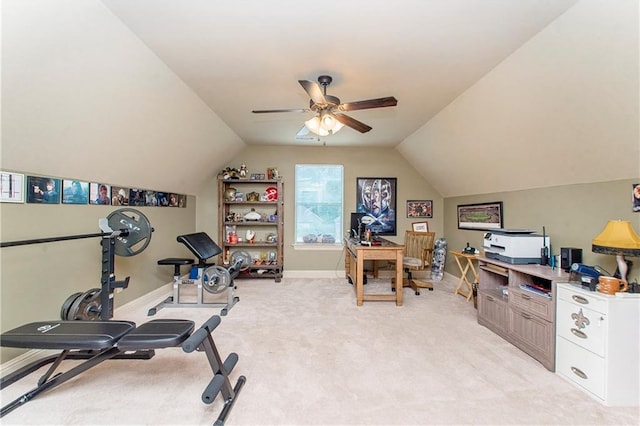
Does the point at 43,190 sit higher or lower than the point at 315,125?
lower

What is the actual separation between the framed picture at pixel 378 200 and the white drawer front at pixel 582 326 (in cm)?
345

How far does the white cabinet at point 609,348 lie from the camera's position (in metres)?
1.85

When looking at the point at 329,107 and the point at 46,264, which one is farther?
the point at 329,107

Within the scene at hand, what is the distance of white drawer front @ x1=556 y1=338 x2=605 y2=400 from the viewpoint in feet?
6.19

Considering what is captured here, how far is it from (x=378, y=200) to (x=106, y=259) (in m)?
4.38

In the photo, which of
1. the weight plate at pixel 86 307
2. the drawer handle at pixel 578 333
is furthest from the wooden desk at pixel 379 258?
the weight plate at pixel 86 307

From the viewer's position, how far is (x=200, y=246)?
403cm

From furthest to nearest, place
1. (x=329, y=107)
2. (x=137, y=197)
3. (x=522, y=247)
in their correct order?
(x=137, y=197) → (x=522, y=247) → (x=329, y=107)

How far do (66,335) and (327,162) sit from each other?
4.53 meters

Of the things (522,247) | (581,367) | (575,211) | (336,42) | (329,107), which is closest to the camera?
(581,367)

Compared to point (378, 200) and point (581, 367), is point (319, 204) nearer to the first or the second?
point (378, 200)

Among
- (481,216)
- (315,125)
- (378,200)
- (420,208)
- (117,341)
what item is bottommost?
(117,341)

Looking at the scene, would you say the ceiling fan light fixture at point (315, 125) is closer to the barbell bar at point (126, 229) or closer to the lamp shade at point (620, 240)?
the barbell bar at point (126, 229)

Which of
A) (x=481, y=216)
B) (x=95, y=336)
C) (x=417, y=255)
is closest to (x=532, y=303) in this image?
(x=481, y=216)
